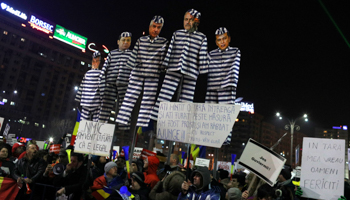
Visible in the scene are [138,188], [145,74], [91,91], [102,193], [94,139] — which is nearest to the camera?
[138,188]

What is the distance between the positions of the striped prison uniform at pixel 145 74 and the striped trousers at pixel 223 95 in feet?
5.85

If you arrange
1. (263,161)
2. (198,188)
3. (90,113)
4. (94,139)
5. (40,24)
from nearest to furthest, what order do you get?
1. (198,188)
2. (263,161)
3. (94,139)
4. (90,113)
5. (40,24)

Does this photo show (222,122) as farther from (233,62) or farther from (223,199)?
(233,62)

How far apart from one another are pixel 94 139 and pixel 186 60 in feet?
11.6

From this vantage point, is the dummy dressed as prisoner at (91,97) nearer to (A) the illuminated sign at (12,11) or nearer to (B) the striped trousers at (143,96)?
(B) the striped trousers at (143,96)

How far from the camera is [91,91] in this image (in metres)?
11.7

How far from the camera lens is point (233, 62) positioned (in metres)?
8.91

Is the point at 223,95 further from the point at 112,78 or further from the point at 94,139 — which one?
the point at 112,78

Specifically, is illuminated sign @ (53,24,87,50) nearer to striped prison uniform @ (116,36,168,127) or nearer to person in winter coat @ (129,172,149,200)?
striped prison uniform @ (116,36,168,127)

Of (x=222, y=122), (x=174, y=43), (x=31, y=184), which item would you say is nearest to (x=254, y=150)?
(x=222, y=122)

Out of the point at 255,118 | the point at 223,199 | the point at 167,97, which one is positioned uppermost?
the point at 255,118

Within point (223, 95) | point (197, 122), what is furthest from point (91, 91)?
point (197, 122)

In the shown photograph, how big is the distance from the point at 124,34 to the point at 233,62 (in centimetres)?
445

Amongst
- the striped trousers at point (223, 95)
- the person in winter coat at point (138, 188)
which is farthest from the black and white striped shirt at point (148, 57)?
the person in winter coat at point (138, 188)
